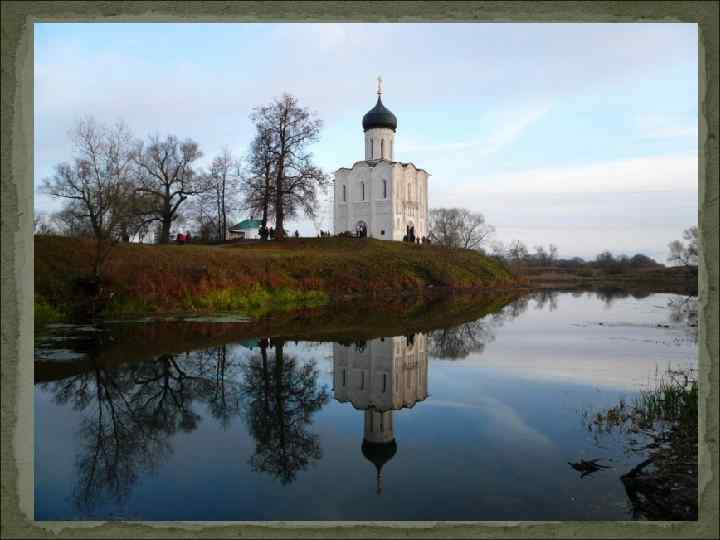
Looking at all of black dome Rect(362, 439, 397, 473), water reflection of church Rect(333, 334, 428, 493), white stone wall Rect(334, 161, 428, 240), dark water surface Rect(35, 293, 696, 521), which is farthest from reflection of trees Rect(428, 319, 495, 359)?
white stone wall Rect(334, 161, 428, 240)

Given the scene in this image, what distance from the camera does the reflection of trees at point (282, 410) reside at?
18.6ft

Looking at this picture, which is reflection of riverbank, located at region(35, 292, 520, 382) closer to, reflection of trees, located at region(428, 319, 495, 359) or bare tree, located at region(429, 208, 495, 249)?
reflection of trees, located at region(428, 319, 495, 359)

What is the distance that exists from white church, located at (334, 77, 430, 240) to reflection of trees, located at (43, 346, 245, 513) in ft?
140

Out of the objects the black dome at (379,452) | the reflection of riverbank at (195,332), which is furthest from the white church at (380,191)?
the black dome at (379,452)

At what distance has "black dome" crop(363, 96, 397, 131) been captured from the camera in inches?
2181

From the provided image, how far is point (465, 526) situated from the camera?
2.38 m

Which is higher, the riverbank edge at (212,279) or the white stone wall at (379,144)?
the white stone wall at (379,144)

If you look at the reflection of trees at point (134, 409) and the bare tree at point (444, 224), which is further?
the bare tree at point (444, 224)

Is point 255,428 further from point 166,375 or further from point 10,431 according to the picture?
point 10,431

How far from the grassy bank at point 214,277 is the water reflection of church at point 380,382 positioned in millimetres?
8629

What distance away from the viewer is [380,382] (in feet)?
31.0

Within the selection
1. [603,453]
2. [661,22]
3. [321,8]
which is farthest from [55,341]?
[661,22]

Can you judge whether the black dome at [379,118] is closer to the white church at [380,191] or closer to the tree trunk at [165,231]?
the white church at [380,191]

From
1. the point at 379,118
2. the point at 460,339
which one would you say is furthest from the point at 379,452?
the point at 379,118
